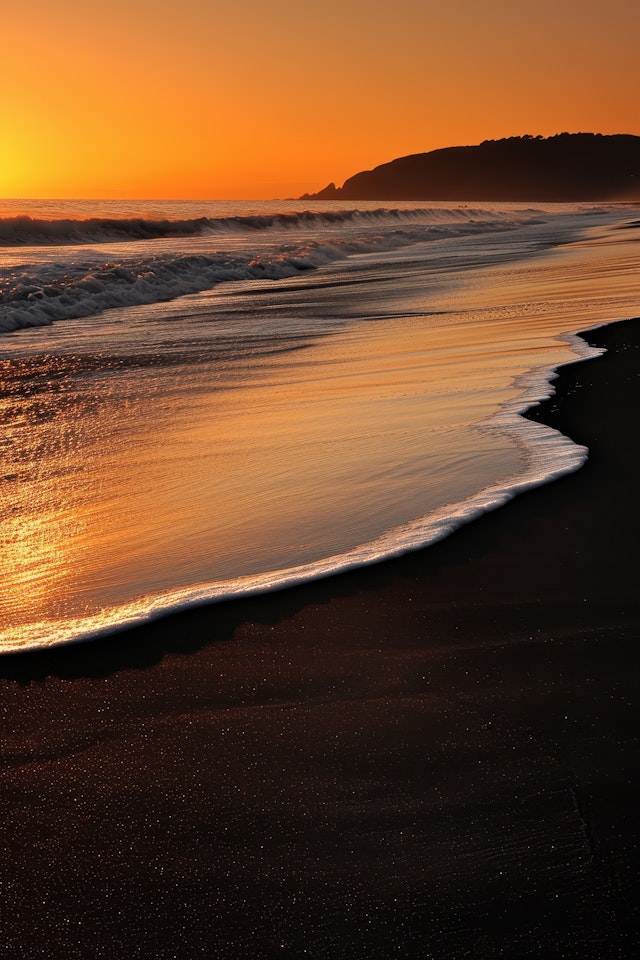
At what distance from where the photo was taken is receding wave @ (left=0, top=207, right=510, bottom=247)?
37250mm

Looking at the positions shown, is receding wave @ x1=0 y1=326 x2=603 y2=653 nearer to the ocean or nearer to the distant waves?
the ocean

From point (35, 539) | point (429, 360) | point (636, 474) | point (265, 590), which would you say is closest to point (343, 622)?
point (265, 590)

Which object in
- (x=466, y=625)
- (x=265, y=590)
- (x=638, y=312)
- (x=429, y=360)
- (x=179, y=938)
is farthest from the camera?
(x=638, y=312)

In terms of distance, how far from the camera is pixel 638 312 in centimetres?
1014

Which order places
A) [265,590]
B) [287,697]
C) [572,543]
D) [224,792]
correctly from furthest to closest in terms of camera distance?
[572,543]
[265,590]
[287,697]
[224,792]

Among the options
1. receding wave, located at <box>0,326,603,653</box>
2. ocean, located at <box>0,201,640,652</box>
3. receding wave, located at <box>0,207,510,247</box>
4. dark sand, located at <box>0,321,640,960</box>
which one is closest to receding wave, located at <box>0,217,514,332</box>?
ocean, located at <box>0,201,640,652</box>

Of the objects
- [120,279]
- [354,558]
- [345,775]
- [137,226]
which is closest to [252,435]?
[354,558]

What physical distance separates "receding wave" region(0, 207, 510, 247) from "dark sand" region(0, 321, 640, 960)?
3536 centimetres

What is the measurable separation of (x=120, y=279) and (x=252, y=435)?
13.3 meters

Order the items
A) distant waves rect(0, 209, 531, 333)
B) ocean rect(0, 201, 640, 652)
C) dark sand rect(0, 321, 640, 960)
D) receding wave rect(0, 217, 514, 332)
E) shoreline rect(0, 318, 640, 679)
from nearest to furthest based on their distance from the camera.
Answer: dark sand rect(0, 321, 640, 960), shoreline rect(0, 318, 640, 679), ocean rect(0, 201, 640, 652), receding wave rect(0, 217, 514, 332), distant waves rect(0, 209, 531, 333)

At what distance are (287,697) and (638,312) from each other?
8709mm

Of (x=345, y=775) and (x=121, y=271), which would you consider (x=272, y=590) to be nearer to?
(x=345, y=775)

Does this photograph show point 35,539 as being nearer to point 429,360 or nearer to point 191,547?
point 191,547

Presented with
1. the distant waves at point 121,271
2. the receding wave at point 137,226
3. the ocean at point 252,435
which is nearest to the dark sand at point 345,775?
the ocean at point 252,435
